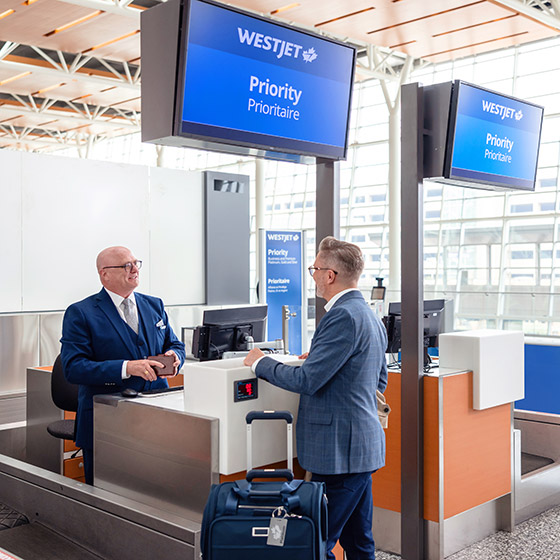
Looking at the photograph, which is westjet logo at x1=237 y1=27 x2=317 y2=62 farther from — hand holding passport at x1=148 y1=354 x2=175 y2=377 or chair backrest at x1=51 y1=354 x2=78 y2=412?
chair backrest at x1=51 y1=354 x2=78 y2=412

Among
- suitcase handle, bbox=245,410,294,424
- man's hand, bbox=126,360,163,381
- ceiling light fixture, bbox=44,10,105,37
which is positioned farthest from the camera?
ceiling light fixture, bbox=44,10,105,37

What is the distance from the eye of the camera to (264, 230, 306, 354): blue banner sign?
32.9ft

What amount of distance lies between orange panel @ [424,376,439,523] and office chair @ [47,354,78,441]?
2.08 meters

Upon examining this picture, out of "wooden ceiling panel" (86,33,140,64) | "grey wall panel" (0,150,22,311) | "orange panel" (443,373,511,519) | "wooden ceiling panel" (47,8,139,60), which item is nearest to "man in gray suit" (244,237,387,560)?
"orange panel" (443,373,511,519)

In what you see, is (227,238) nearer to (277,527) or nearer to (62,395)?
(62,395)

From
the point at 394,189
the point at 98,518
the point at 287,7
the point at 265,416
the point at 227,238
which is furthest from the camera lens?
the point at 394,189

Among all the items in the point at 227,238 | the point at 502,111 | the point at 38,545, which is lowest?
the point at 38,545

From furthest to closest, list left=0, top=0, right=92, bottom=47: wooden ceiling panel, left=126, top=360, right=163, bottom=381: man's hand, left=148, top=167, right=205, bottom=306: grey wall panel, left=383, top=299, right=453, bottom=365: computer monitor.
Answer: left=0, top=0, right=92, bottom=47: wooden ceiling panel, left=148, top=167, right=205, bottom=306: grey wall panel, left=383, top=299, right=453, bottom=365: computer monitor, left=126, top=360, right=163, bottom=381: man's hand

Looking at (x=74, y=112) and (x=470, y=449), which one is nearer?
(x=470, y=449)

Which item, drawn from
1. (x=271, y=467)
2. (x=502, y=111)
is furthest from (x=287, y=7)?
(x=271, y=467)

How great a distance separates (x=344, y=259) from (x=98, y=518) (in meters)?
1.52

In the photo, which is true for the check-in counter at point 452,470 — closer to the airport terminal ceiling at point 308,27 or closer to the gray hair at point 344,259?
the gray hair at point 344,259

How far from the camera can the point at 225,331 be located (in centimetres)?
431

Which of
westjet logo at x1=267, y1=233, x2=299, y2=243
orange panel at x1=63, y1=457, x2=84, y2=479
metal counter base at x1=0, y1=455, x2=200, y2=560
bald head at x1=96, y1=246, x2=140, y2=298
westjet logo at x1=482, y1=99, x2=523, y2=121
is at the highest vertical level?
westjet logo at x1=482, y1=99, x2=523, y2=121
